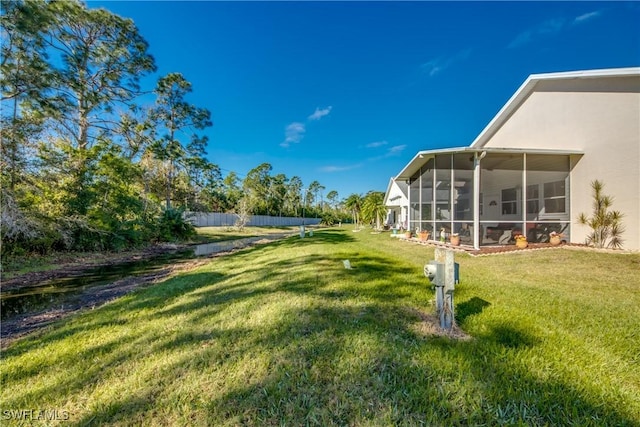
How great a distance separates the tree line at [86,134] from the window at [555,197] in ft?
57.9

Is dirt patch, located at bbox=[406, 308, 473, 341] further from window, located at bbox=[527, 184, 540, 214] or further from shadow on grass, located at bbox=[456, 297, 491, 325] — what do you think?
window, located at bbox=[527, 184, 540, 214]

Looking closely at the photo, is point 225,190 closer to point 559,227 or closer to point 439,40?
point 439,40

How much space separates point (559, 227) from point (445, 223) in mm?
3756

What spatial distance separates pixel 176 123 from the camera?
20.6 meters

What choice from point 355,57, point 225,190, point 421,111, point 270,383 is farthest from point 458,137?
point 225,190

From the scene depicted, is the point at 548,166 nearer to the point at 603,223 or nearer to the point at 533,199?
the point at 533,199

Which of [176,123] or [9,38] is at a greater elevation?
[176,123]

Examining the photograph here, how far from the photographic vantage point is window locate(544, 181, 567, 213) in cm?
938

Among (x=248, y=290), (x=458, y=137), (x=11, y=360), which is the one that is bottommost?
(x=11, y=360)

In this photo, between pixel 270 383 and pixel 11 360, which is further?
pixel 11 360

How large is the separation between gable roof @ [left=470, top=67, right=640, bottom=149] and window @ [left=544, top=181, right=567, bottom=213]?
3175 mm

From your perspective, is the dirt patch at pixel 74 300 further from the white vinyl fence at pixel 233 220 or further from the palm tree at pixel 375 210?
the palm tree at pixel 375 210

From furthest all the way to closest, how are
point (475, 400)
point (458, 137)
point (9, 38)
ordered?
point (458, 137) → point (9, 38) → point (475, 400)

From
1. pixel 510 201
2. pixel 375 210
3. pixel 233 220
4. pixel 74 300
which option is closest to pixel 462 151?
pixel 510 201
